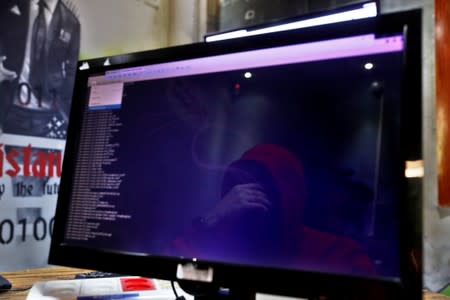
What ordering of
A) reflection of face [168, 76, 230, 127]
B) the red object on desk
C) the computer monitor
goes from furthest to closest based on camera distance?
the red object on desk → reflection of face [168, 76, 230, 127] → the computer monitor

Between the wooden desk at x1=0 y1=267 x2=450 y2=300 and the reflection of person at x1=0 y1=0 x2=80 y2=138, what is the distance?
1.13ft

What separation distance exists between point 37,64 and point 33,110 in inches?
4.8

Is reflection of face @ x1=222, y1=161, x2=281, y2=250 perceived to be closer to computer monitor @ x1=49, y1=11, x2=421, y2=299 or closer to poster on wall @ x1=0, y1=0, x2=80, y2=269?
computer monitor @ x1=49, y1=11, x2=421, y2=299

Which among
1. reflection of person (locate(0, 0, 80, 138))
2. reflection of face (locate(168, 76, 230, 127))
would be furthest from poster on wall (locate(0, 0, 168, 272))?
reflection of face (locate(168, 76, 230, 127))

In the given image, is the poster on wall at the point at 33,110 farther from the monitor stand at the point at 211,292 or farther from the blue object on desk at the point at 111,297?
the monitor stand at the point at 211,292

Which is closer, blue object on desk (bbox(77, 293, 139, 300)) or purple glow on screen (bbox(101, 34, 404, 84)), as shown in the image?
purple glow on screen (bbox(101, 34, 404, 84))

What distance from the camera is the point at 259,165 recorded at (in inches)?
20.0

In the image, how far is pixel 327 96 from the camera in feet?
1.60

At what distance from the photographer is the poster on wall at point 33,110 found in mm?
985

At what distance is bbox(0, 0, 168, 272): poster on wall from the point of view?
985 millimetres

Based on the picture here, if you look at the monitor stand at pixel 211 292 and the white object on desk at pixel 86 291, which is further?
the white object on desk at pixel 86 291

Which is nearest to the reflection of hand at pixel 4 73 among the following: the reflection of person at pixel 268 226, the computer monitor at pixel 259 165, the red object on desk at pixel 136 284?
the computer monitor at pixel 259 165

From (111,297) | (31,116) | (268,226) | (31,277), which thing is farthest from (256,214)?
(31,116)

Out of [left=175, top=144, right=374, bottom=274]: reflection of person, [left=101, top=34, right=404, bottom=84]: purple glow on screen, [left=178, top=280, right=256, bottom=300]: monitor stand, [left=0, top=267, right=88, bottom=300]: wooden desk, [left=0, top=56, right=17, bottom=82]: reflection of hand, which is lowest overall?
[left=0, top=267, right=88, bottom=300]: wooden desk
